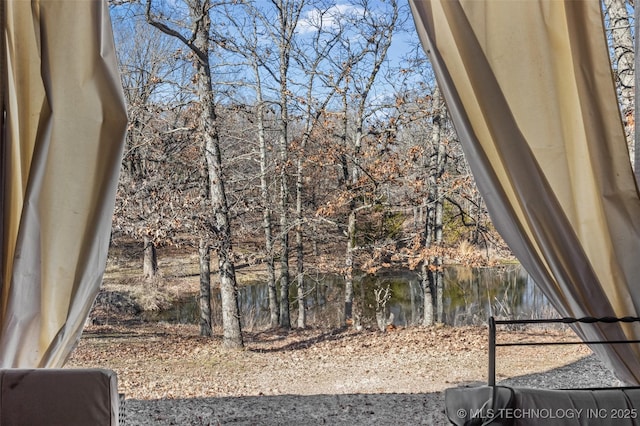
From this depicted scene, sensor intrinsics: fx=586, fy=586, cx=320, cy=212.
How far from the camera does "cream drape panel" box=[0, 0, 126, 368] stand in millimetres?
1601

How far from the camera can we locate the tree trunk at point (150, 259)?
3447 millimetres

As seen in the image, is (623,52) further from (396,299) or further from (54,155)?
(54,155)

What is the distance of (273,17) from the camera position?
11.8ft

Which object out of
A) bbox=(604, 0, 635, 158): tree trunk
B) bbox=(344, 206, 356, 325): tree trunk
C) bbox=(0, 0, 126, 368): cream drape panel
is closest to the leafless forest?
bbox=(344, 206, 356, 325): tree trunk

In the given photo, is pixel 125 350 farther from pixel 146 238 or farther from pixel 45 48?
pixel 45 48

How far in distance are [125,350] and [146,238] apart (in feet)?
2.16

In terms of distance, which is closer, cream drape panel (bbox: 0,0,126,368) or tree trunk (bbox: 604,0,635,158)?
cream drape panel (bbox: 0,0,126,368)

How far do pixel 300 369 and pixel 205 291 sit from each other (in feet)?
2.39

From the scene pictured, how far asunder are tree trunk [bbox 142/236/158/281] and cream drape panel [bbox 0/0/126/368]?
5.99 ft

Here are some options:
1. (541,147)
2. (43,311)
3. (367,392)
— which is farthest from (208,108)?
(541,147)

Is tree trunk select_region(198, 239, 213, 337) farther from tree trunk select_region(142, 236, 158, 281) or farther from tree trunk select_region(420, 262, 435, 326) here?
tree trunk select_region(420, 262, 435, 326)

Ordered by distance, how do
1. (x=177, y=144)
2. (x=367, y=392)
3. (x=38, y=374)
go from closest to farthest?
1. (x=38, y=374)
2. (x=367, y=392)
3. (x=177, y=144)

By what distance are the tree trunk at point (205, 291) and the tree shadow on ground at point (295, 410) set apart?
1.34 feet

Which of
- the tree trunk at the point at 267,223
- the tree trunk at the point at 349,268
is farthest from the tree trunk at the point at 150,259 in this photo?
the tree trunk at the point at 349,268
